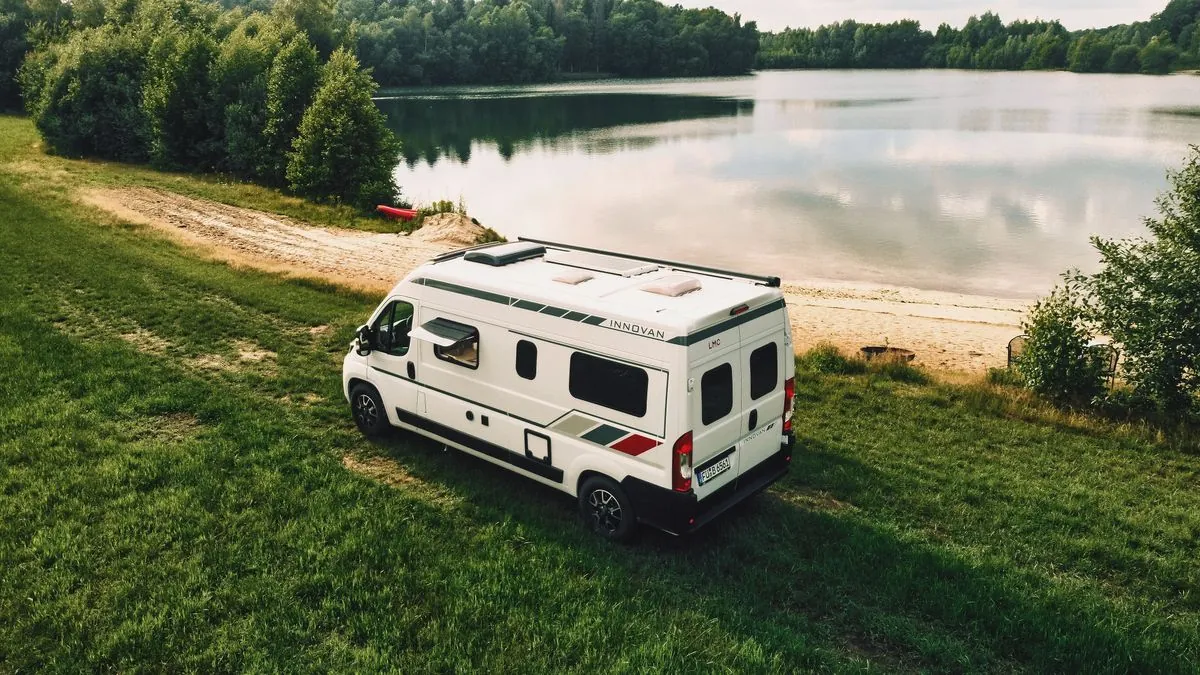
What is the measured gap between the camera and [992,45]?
157125 mm

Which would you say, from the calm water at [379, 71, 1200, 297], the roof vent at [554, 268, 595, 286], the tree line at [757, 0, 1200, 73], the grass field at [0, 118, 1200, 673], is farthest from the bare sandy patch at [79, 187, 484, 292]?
the tree line at [757, 0, 1200, 73]

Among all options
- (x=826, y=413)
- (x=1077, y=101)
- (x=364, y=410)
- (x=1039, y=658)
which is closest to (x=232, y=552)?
(x=364, y=410)

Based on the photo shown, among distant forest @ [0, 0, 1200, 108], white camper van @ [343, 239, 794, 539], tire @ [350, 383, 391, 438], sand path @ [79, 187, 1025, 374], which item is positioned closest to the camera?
white camper van @ [343, 239, 794, 539]

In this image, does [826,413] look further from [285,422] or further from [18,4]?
[18,4]

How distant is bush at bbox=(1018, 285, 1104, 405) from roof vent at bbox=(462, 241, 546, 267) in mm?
9501

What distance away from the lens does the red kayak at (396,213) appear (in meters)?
32.2

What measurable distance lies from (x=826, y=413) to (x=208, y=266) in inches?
653

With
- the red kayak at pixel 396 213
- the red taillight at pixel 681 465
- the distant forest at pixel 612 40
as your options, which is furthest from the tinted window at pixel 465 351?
the distant forest at pixel 612 40

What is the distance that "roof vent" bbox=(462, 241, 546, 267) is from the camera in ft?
33.4

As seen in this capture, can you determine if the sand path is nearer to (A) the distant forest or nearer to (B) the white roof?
(B) the white roof

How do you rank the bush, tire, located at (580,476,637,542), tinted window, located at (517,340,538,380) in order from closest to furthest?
tire, located at (580,476,637,542) < tinted window, located at (517,340,538,380) < the bush

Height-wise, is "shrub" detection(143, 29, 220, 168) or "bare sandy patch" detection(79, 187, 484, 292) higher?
"shrub" detection(143, 29, 220, 168)

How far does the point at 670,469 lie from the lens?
26.4 feet

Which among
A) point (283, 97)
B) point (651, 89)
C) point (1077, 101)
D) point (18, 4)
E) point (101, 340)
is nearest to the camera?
point (101, 340)
